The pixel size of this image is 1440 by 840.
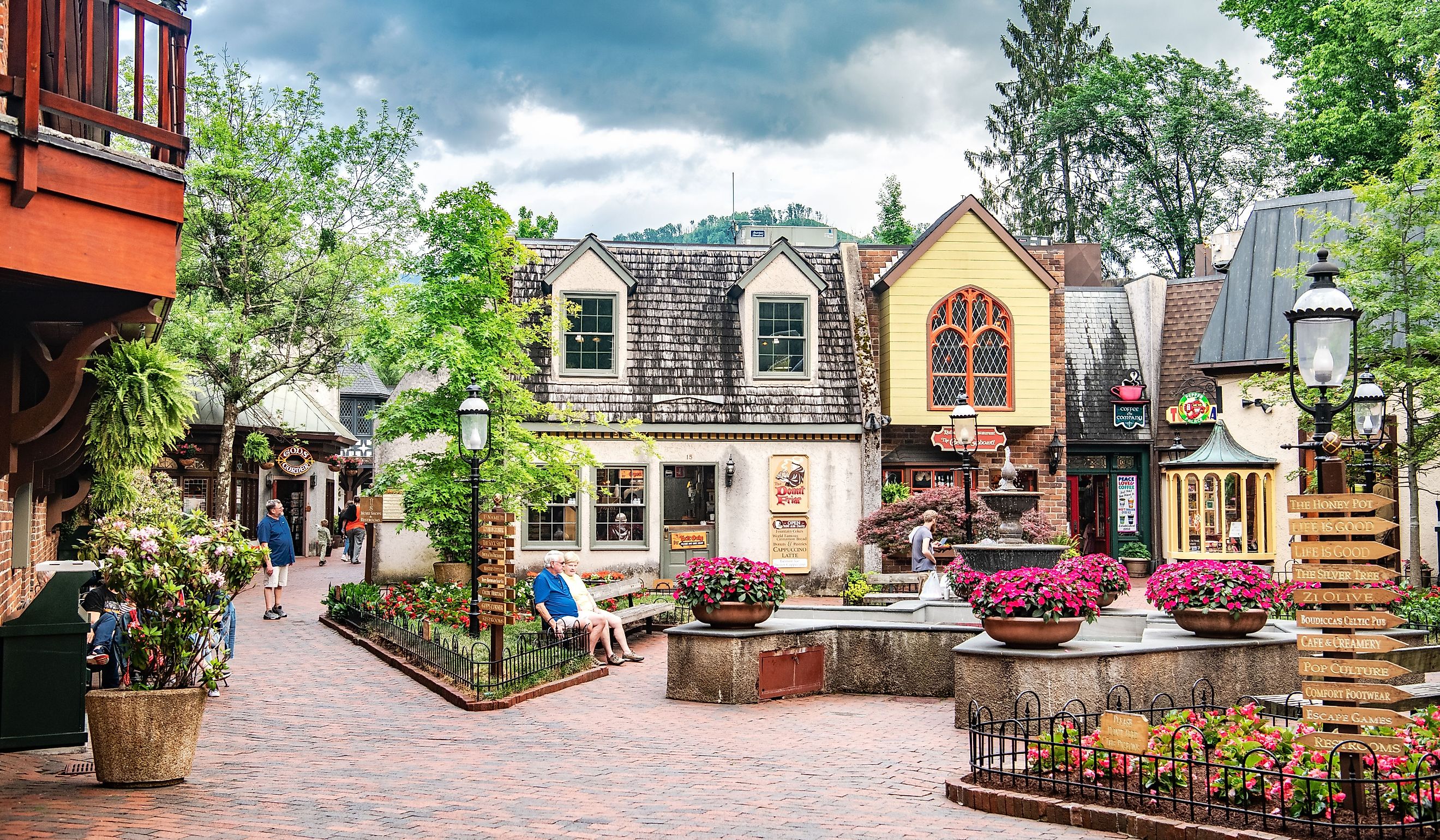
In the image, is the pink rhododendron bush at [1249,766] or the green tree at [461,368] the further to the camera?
the green tree at [461,368]

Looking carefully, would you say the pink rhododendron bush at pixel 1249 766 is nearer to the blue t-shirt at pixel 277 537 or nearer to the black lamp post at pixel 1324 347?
the black lamp post at pixel 1324 347

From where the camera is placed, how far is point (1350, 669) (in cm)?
684

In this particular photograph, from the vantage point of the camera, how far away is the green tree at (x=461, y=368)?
18297 mm

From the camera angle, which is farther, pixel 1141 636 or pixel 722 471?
pixel 722 471

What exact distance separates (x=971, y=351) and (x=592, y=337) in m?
7.69

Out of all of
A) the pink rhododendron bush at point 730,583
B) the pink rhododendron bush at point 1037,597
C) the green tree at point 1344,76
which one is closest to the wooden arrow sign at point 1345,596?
the pink rhododendron bush at point 1037,597

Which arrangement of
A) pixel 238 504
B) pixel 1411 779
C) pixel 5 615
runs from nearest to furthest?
pixel 1411 779, pixel 5 615, pixel 238 504

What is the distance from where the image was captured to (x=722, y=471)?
2370 centimetres

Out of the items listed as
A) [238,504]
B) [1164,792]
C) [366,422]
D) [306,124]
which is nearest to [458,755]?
[1164,792]

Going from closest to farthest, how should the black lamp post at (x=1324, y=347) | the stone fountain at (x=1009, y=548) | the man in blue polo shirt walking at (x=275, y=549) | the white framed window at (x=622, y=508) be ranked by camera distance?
the black lamp post at (x=1324, y=347)
the stone fountain at (x=1009, y=548)
the man in blue polo shirt walking at (x=275, y=549)
the white framed window at (x=622, y=508)

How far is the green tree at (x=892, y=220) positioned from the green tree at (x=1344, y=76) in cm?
1268

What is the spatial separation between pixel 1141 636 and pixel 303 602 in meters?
15.5

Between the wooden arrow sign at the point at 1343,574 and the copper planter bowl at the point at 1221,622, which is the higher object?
the wooden arrow sign at the point at 1343,574

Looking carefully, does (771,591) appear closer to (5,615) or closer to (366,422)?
(5,615)
